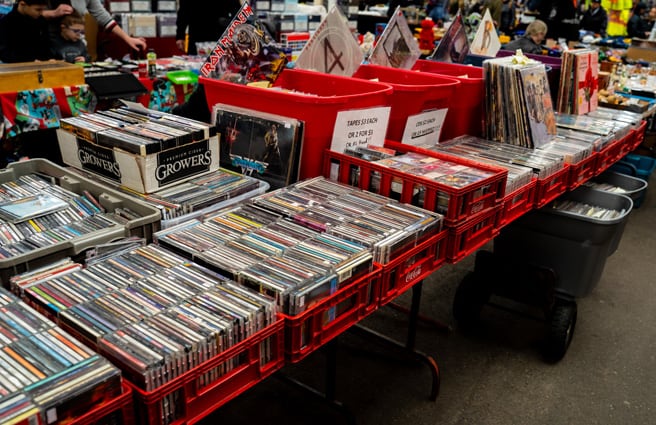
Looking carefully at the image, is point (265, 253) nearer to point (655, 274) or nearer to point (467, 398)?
point (467, 398)

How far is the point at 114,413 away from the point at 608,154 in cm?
293

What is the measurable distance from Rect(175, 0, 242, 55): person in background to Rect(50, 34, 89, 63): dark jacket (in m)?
0.87

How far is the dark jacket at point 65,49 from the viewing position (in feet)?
14.7

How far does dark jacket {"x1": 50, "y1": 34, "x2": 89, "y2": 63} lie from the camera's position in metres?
4.49

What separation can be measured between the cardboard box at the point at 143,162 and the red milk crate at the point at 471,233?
35.6 inches

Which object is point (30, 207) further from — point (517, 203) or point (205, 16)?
point (205, 16)

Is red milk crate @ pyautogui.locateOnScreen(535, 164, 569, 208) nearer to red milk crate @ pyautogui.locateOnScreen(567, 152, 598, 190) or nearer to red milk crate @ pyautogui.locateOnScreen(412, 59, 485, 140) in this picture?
red milk crate @ pyautogui.locateOnScreen(567, 152, 598, 190)

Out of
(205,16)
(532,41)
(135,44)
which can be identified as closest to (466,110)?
(205,16)

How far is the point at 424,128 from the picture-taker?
8.63ft

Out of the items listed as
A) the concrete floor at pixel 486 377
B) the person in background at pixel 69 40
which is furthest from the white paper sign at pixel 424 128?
the person in background at pixel 69 40

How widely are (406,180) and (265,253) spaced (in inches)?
24.6

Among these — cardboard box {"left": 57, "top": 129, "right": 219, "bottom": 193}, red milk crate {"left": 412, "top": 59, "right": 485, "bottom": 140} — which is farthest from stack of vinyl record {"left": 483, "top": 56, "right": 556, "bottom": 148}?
cardboard box {"left": 57, "top": 129, "right": 219, "bottom": 193}

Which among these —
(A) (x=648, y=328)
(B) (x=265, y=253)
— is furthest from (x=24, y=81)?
(A) (x=648, y=328)

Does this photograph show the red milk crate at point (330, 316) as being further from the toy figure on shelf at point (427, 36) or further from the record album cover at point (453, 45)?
the toy figure on shelf at point (427, 36)
